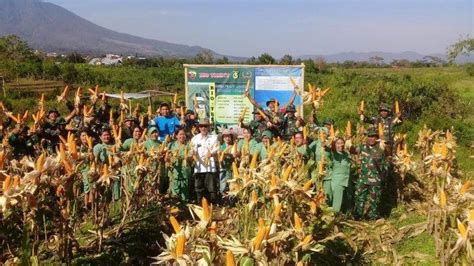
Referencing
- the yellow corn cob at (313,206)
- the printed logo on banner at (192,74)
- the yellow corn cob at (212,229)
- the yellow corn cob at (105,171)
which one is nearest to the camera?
the yellow corn cob at (212,229)

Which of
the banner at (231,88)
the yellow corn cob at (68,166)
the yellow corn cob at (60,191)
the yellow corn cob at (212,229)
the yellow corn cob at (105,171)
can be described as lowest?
the yellow corn cob at (60,191)

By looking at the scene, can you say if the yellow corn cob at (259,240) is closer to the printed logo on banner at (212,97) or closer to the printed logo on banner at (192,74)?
the printed logo on banner at (212,97)

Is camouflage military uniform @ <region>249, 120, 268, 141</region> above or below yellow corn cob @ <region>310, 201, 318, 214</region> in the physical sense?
above

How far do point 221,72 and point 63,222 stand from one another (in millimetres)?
7426

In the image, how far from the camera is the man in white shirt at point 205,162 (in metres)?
8.38

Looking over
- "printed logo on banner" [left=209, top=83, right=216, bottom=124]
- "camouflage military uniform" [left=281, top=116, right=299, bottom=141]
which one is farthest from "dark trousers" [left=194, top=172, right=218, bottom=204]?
"printed logo on banner" [left=209, top=83, right=216, bottom=124]

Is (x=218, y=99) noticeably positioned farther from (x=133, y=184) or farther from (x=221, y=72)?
(x=133, y=184)

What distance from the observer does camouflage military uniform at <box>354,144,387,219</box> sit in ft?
27.6

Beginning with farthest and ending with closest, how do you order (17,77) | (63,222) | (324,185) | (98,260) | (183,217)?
(17,77), (324,185), (183,217), (98,260), (63,222)

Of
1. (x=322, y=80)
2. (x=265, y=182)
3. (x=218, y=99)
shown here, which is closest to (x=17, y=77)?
(x=322, y=80)

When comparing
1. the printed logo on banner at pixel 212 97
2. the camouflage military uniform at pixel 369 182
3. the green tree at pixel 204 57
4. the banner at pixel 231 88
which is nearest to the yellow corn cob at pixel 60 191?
the camouflage military uniform at pixel 369 182

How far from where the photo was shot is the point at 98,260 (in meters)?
6.01

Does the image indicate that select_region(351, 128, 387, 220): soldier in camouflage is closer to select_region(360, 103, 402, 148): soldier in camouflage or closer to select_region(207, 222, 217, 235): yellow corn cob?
select_region(360, 103, 402, 148): soldier in camouflage

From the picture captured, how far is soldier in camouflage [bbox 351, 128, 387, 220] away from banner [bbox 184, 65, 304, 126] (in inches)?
133
